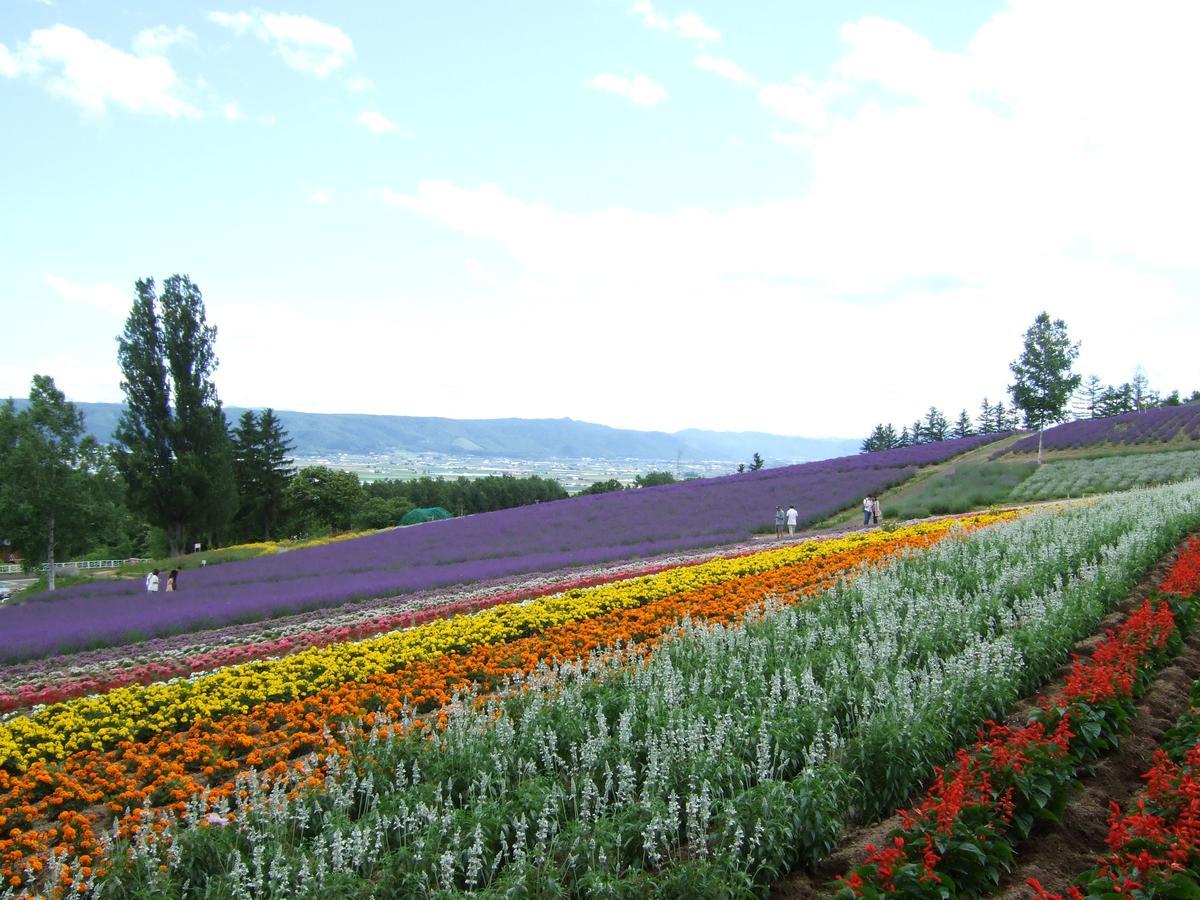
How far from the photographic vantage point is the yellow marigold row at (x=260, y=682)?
8852 millimetres

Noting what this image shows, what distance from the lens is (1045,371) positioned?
52250 mm

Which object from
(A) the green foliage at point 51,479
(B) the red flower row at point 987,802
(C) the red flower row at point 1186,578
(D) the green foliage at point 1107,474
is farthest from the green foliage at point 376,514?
(B) the red flower row at point 987,802

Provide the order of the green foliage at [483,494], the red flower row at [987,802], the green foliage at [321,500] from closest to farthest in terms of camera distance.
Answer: the red flower row at [987,802] < the green foliage at [321,500] < the green foliage at [483,494]

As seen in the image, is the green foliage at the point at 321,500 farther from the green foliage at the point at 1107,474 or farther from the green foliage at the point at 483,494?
the green foliage at the point at 1107,474

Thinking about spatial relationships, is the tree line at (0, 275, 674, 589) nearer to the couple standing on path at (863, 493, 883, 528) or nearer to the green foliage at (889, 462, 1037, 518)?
the couple standing on path at (863, 493, 883, 528)

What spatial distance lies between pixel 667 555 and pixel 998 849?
21.6 meters

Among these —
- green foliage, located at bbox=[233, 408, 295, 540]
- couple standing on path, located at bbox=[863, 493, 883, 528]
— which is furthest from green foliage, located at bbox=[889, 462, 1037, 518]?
green foliage, located at bbox=[233, 408, 295, 540]

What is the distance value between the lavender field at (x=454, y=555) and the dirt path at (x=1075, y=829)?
17976mm

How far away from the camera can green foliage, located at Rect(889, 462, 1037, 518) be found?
30.9 m

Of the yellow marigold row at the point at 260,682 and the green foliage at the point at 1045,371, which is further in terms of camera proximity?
the green foliage at the point at 1045,371

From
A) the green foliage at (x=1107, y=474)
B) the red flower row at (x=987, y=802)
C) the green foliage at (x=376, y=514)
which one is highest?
the green foliage at (x=1107, y=474)

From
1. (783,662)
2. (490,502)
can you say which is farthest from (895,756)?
(490,502)

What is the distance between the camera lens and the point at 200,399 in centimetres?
4728

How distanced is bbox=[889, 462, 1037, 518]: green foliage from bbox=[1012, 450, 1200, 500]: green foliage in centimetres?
71
